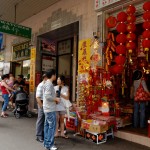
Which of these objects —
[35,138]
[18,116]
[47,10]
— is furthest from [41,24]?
[35,138]

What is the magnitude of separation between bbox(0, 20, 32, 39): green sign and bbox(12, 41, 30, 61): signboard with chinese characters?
139cm

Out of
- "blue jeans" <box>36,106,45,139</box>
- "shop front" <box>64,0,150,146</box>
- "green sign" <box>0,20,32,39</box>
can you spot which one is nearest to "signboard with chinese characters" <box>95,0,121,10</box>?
"shop front" <box>64,0,150,146</box>

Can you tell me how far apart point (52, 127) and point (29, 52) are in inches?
299

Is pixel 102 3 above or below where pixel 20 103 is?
above

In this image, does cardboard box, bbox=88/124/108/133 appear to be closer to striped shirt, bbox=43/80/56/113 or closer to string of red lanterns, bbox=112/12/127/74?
striped shirt, bbox=43/80/56/113

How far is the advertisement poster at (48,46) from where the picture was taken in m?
11.0

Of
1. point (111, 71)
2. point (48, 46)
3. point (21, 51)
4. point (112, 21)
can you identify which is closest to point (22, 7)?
point (48, 46)

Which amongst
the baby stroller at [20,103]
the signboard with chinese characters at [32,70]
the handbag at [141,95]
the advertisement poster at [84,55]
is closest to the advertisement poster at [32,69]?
the signboard with chinese characters at [32,70]

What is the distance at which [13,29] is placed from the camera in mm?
10008

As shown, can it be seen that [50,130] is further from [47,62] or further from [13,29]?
[47,62]

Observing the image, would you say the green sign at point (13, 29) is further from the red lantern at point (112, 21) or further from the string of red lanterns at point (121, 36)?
the string of red lanterns at point (121, 36)

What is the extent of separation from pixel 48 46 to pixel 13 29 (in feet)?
6.58

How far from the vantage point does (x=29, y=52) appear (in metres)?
12.0

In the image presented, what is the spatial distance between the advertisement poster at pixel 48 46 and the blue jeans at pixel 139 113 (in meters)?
5.65
